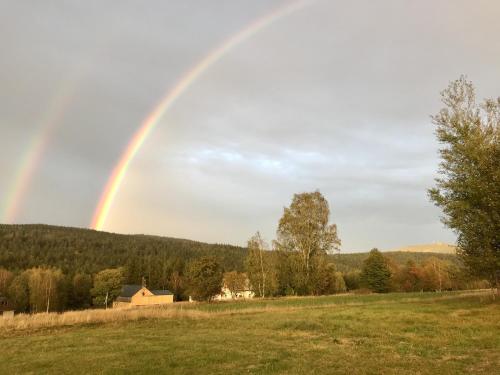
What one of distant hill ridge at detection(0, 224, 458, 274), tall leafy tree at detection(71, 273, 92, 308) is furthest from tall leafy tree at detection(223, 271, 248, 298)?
distant hill ridge at detection(0, 224, 458, 274)

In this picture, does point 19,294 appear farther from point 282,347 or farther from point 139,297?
point 282,347

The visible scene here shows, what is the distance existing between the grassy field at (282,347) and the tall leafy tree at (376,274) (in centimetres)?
6410

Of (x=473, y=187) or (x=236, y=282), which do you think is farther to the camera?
(x=236, y=282)

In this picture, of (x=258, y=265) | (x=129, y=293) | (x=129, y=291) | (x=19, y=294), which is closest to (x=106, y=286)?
(x=129, y=293)

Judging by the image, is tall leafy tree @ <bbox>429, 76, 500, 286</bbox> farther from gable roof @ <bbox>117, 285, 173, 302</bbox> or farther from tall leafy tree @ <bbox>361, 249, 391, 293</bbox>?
gable roof @ <bbox>117, 285, 173, 302</bbox>

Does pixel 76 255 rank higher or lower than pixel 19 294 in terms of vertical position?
higher

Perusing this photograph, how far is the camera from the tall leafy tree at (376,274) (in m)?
84.8

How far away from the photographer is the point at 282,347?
1459 centimetres

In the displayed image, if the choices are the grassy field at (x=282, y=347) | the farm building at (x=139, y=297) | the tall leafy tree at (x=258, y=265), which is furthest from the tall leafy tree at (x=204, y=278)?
the farm building at (x=139, y=297)

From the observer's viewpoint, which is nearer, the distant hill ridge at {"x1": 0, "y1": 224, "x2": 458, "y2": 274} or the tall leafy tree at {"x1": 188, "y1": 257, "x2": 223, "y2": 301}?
the tall leafy tree at {"x1": 188, "y1": 257, "x2": 223, "y2": 301}

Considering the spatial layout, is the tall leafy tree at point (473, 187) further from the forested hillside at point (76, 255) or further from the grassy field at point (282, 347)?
the forested hillside at point (76, 255)

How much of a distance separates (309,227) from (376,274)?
3917 centimetres

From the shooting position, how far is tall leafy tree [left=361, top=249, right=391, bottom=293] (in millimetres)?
84812

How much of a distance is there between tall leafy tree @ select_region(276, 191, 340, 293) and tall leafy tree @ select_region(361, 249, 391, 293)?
36.5 m
